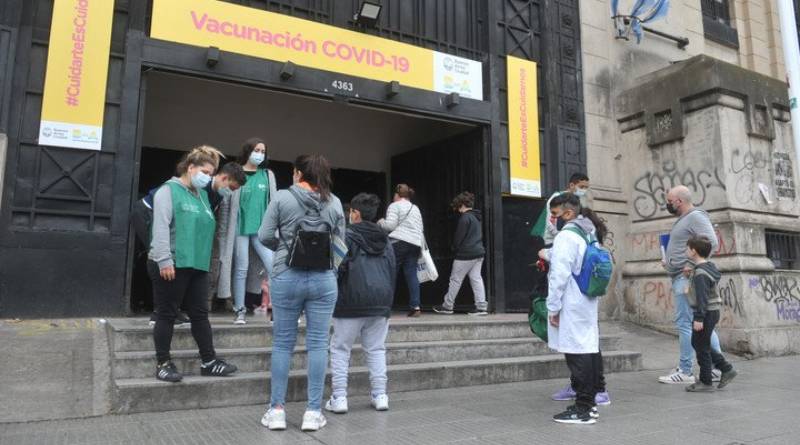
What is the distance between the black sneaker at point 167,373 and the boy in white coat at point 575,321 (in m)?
2.82

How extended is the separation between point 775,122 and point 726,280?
3.02 metres

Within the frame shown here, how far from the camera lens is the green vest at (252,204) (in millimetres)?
5609

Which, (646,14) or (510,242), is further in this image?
(646,14)

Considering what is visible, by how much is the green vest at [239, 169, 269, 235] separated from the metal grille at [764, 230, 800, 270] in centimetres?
770

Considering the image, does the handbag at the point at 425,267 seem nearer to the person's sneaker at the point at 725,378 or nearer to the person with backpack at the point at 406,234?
the person with backpack at the point at 406,234

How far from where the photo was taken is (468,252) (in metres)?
7.96

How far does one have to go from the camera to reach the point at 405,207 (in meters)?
7.38

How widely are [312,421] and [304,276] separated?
96cm

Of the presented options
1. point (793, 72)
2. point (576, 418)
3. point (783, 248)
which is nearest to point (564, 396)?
point (576, 418)

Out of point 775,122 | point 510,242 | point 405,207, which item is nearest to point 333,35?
point 405,207

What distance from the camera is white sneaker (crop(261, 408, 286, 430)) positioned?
12.4 ft

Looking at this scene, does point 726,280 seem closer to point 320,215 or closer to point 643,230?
point 643,230

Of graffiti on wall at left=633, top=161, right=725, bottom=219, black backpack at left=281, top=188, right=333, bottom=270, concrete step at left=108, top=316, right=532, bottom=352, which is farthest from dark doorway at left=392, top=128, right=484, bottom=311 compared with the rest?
black backpack at left=281, top=188, right=333, bottom=270

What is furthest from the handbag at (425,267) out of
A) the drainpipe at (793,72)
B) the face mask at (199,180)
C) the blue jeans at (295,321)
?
the drainpipe at (793,72)
